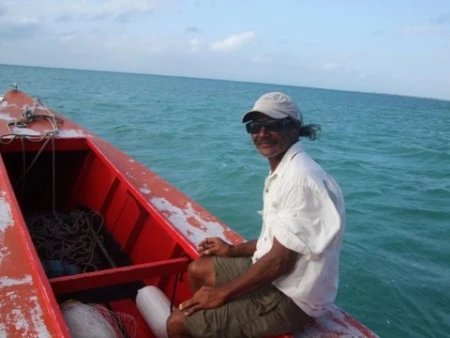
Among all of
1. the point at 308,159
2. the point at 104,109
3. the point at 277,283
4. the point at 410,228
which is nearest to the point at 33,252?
the point at 277,283

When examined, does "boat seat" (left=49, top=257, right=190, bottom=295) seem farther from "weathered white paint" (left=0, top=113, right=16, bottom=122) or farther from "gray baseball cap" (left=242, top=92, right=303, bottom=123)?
"weathered white paint" (left=0, top=113, right=16, bottom=122)

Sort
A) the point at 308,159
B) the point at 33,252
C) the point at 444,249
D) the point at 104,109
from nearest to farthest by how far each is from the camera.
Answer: the point at 308,159 → the point at 33,252 → the point at 444,249 → the point at 104,109

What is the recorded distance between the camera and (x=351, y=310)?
16.5 feet

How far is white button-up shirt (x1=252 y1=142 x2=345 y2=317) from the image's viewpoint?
5.90ft

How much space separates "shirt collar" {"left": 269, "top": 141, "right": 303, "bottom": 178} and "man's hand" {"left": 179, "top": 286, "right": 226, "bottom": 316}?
64 cm

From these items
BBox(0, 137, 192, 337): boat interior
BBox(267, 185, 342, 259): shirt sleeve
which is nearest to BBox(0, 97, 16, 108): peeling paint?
BBox(0, 137, 192, 337): boat interior

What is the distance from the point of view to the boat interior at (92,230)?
2.62 m

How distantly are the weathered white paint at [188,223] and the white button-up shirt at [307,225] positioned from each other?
101cm

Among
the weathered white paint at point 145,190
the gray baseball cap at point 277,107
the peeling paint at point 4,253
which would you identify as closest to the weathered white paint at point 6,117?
the weathered white paint at point 145,190

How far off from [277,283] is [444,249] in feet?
19.9

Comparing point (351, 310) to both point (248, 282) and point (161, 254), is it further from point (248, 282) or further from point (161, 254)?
point (248, 282)

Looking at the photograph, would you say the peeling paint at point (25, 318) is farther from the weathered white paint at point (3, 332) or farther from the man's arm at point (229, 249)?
the man's arm at point (229, 249)

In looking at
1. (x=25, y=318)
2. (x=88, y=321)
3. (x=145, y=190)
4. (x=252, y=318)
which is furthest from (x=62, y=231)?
(x=252, y=318)

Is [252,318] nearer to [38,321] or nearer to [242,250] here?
[242,250]
